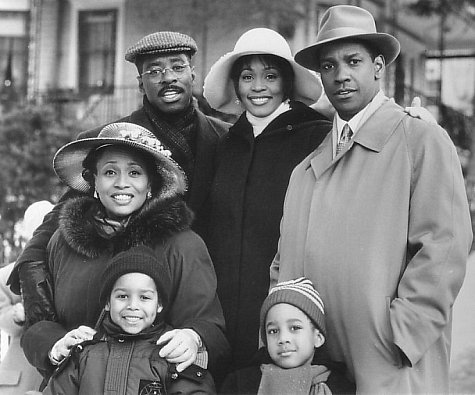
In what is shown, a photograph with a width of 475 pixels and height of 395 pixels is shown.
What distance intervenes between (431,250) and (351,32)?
1117 mm

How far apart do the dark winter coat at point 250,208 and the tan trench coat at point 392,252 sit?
592mm

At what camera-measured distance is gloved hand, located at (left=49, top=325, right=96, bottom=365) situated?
3609 millimetres

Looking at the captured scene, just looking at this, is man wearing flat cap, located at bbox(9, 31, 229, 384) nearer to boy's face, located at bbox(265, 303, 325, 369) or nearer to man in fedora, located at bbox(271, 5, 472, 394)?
man in fedora, located at bbox(271, 5, 472, 394)

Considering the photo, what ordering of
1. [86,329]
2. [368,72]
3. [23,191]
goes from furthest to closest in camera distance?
[23,191], [368,72], [86,329]

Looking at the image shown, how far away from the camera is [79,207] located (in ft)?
13.4

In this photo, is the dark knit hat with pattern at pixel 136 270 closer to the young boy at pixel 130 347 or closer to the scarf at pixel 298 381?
the young boy at pixel 130 347

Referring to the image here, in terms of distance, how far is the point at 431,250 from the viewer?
336 centimetres

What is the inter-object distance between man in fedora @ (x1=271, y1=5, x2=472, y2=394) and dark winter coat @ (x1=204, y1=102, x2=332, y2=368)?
0.46 meters

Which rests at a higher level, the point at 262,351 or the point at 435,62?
the point at 435,62

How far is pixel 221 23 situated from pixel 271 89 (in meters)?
11.7

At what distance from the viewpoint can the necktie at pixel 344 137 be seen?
3.83 m

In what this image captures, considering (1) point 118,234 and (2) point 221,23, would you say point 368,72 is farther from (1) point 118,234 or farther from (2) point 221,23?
(2) point 221,23

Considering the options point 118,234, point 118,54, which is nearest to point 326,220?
point 118,234

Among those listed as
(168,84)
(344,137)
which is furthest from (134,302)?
(168,84)
